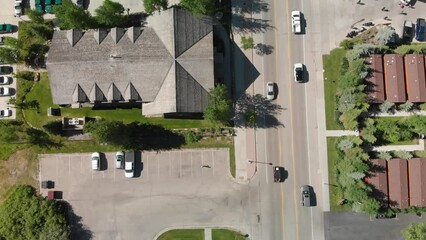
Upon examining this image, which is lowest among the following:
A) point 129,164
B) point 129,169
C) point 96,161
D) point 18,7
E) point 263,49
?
point 129,169

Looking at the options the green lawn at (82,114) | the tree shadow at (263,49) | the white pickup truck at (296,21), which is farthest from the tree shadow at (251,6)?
the green lawn at (82,114)

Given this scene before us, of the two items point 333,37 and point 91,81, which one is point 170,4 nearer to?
point 91,81

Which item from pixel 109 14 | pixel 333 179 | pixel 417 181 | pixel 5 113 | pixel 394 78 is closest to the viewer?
pixel 109 14

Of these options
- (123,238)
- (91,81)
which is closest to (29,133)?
(91,81)

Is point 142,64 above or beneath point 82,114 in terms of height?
above

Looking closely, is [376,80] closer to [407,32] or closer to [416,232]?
[407,32]

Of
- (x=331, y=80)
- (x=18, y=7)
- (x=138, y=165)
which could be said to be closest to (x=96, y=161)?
(x=138, y=165)

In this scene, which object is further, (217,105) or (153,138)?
(153,138)

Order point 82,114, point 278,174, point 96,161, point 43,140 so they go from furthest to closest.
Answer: point 82,114 < point 43,140 < point 96,161 < point 278,174
